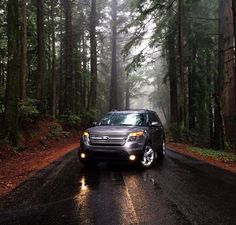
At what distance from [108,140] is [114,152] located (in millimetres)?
415

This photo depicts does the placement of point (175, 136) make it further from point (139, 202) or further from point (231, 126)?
point (139, 202)

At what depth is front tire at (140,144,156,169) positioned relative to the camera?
10859 millimetres

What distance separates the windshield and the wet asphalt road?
1644mm

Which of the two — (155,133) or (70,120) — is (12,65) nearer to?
(155,133)

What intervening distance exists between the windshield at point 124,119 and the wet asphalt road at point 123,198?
1.64 metres

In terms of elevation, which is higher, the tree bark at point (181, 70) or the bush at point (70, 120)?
the tree bark at point (181, 70)

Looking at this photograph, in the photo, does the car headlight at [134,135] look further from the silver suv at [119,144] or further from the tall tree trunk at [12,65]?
the tall tree trunk at [12,65]

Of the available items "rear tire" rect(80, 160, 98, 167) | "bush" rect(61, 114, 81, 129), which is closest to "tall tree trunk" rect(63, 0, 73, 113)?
"bush" rect(61, 114, 81, 129)

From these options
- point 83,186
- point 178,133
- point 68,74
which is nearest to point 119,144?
point 83,186

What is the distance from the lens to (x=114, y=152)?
1028cm

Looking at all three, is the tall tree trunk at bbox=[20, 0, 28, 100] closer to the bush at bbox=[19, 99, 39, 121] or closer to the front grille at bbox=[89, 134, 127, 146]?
the bush at bbox=[19, 99, 39, 121]

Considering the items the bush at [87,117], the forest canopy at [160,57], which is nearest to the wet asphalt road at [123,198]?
the forest canopy at [160,57]

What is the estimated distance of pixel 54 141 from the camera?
66.1ft

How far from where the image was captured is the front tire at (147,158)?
10859 millimetres
